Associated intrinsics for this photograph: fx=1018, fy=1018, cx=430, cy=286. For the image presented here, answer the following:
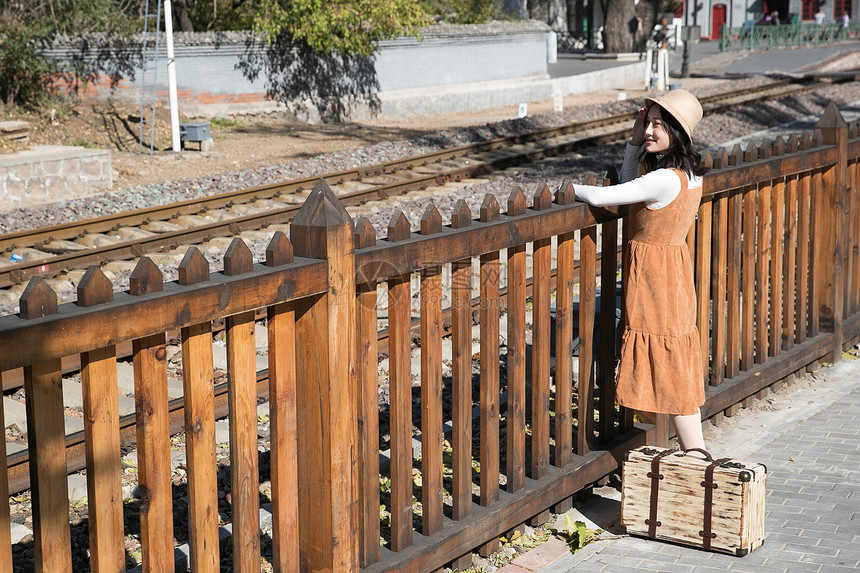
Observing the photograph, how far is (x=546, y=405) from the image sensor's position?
4.28m

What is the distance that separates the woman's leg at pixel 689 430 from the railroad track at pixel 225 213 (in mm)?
6279

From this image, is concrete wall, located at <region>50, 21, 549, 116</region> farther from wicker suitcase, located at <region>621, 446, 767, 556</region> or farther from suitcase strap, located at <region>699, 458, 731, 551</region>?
suitcase strap, located at <region>699, 458, 731, 551</region>

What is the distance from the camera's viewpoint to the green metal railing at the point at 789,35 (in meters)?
49.3

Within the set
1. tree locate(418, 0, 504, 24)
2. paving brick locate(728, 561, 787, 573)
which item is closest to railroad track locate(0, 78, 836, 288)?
paving brick locate(728, 561, 787, 573)

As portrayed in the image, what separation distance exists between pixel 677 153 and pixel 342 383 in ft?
6.29

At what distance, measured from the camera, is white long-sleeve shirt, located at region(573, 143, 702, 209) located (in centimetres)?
416

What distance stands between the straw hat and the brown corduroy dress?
25cm

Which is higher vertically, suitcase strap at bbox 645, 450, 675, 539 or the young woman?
the young woman

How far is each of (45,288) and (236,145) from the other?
55.7 feet

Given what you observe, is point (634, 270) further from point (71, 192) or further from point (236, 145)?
point (236, 145)

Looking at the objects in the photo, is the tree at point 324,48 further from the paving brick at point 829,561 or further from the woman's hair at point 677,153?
the paving brick at point 829,561

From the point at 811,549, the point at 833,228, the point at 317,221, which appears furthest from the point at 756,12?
the point at 317,221

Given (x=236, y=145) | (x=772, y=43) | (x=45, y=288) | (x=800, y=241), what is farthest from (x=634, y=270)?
(x=772, y=43)

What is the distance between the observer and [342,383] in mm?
3211
